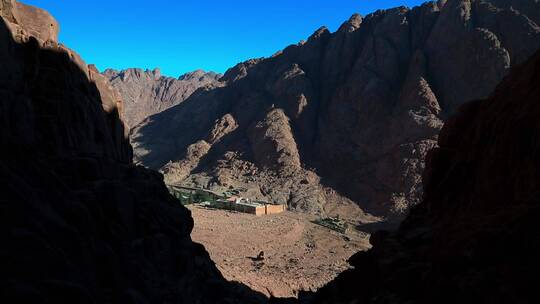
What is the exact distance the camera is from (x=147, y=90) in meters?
154

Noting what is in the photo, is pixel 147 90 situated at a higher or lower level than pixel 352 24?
higher

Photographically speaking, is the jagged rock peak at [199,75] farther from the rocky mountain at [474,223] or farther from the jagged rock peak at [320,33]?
the rocky mountain at [474,223]

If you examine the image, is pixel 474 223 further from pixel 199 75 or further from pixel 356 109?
pixel 199 75

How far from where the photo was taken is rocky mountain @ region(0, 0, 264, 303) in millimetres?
10867

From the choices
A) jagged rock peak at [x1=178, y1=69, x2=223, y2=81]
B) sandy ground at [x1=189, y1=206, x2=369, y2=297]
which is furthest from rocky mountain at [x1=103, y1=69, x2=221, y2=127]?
sandy ground at [x1=189, y1=206, x2=369, y2=297]

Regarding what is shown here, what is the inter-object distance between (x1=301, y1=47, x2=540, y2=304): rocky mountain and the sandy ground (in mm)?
12900

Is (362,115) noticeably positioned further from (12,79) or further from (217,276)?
(12,79)

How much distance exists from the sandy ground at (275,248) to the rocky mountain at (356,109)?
43.5ft

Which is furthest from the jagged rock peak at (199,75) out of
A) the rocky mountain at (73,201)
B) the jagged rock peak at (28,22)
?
the jagged rock peak at (28,22)

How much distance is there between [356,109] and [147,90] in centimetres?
9970

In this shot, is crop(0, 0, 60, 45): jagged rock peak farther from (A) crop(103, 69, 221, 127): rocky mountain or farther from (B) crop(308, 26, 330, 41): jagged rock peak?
(A) crop(103, 69, 221, 127): rocky mountain

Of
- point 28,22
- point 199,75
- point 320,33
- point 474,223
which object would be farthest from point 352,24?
point 199,75

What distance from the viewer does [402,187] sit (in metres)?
60.8

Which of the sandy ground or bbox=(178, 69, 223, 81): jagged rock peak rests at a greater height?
bbox=(178, 69, 223, 81): jagged rock peak
